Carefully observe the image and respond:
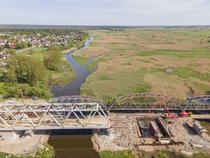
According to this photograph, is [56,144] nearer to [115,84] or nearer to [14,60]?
[115,84]

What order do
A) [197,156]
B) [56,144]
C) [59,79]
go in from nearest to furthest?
[197,156], [56,144], [59,79]

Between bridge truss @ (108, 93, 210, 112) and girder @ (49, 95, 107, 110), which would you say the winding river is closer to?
girder @ (49, 95, 107, 110)

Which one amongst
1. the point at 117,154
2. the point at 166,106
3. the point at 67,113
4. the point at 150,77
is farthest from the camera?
the point at 150,77

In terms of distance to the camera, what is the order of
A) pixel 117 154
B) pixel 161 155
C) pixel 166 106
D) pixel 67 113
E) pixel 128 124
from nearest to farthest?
pixel 161 155
pixel 117 154
pixel 128 124
pixel 67 113
pixel 166 106

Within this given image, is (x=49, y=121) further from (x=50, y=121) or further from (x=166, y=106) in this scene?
(x=166, y=106)

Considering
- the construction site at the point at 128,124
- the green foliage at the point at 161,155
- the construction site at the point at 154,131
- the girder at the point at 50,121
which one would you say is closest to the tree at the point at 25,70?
the construction site at the point at 128,124

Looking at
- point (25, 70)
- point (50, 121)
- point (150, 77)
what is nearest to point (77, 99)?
point (50, 121)

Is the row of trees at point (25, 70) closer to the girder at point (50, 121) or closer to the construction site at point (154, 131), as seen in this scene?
the girder at point (50, 121)

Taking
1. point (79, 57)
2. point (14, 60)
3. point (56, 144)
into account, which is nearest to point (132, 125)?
point (56, 144)
